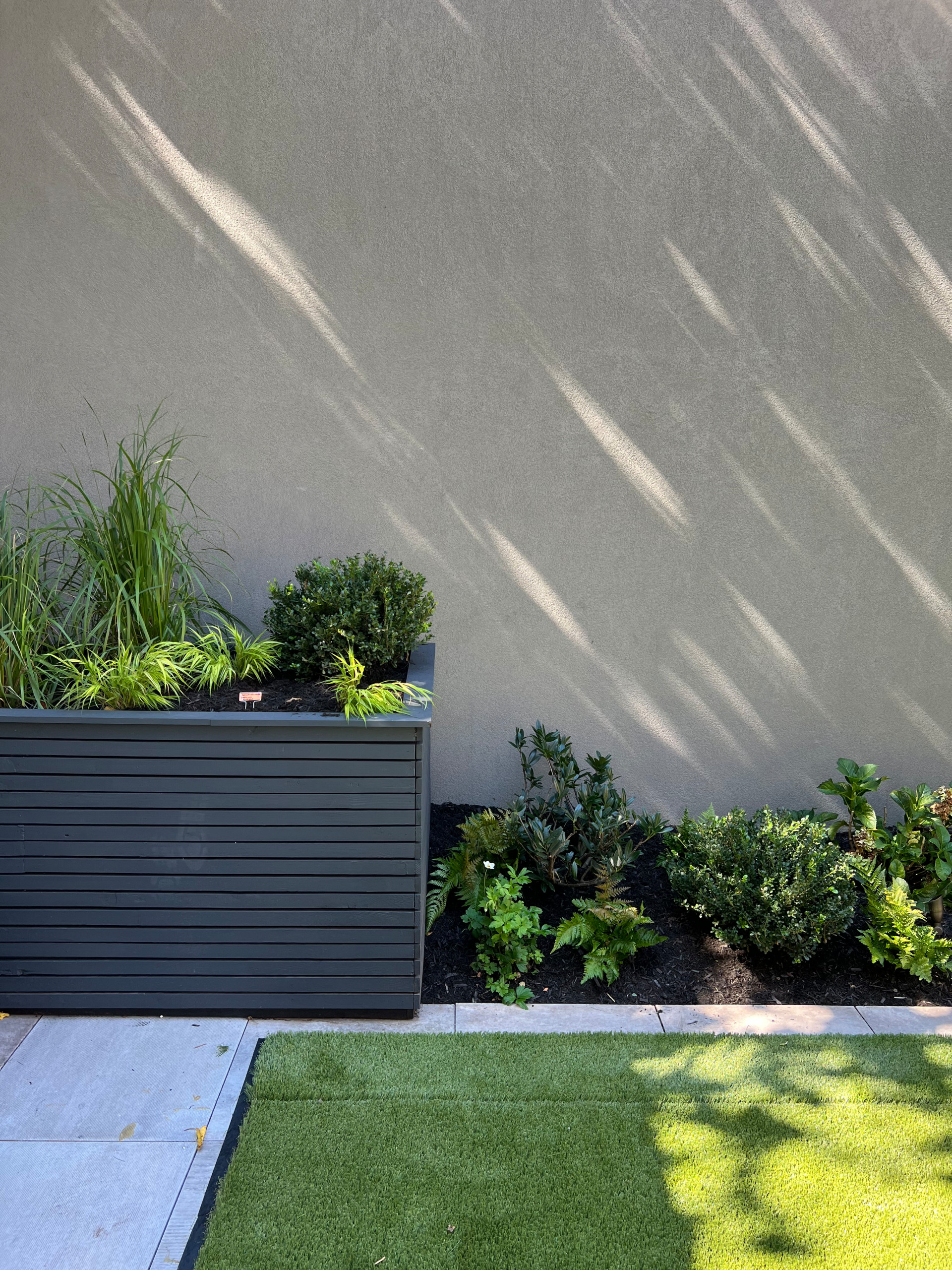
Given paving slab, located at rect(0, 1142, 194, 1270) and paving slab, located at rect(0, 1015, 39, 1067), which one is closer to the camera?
paving slab, located at rect(0, 1142, 194, 1270)

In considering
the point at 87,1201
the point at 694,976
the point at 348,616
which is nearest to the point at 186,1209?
the point at 87,1201

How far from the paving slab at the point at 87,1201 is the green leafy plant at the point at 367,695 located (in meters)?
1.23

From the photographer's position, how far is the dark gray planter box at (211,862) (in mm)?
2602

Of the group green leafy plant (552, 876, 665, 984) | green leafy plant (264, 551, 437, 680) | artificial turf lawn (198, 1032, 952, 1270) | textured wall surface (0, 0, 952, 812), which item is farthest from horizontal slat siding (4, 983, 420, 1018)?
textured wall surface (0, 0, 952, 812)

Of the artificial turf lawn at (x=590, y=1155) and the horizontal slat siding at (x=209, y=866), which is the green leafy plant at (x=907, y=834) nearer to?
the artificial turf lawn at (x=590, y=1155)

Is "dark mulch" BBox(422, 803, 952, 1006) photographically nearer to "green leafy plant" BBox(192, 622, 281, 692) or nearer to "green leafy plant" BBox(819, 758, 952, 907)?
"green leafy plant" BBox(819, 758, 952, 907)

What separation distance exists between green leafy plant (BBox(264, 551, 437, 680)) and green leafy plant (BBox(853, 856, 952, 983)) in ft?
6.23

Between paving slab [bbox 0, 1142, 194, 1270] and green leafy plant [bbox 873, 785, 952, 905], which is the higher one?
green leafy plant [bbox 873, 785, 952, 905]

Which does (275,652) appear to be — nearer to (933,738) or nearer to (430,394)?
(430,394)

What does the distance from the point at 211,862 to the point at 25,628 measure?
0.97m

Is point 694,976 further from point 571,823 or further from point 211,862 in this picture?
point 211,862

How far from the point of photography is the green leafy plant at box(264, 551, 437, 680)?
9.64 ft

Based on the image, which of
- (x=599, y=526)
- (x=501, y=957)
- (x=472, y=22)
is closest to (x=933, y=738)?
(x=599, y=526)

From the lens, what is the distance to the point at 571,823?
11.2ft
